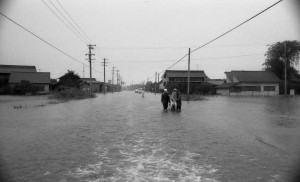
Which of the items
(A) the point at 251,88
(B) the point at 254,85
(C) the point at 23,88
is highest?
(B) the point at 254,85

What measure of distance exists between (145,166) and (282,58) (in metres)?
78.9

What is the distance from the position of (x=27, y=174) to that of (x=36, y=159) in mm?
1173

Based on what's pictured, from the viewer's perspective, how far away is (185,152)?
7246mm

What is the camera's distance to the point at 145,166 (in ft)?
19.7

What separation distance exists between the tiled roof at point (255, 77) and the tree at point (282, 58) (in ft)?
25.1

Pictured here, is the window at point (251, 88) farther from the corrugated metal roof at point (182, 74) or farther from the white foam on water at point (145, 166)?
the white foam on water at point (145, 166)

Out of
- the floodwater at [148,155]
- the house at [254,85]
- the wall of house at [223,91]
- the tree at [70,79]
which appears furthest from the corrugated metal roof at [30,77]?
the floodwater at [148,155]

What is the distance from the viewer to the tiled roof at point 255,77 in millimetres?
65144

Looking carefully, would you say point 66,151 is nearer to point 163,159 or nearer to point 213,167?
point 163,159

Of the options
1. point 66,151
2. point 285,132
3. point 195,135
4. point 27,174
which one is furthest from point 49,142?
point 285,132

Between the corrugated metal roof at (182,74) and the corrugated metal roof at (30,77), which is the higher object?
the corrugated metal roof at (182,74)

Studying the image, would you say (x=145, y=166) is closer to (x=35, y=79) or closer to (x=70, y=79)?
(x=70, y=79)

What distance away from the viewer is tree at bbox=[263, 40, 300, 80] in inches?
2827

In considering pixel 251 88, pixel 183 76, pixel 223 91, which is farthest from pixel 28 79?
pixel 251 88
